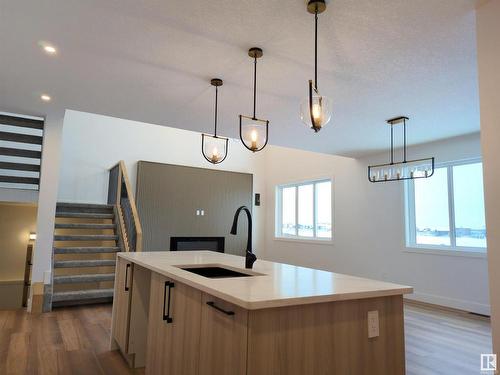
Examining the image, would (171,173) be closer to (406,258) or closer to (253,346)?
(406,258)

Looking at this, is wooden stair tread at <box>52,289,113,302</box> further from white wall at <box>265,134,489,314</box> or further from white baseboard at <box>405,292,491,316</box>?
white baseboard at <box>405,292,491,316</box>

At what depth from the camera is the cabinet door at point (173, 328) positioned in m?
1.76

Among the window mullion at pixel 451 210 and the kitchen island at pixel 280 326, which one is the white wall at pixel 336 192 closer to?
the window mullion at pixel 451 210

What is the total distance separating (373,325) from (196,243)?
21.2 ft

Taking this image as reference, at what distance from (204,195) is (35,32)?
223 inches

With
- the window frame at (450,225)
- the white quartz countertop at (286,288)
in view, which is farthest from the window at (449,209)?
the white quartz countertop at (286,288)

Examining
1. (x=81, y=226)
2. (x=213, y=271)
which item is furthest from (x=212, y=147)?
(x=81, y=226)

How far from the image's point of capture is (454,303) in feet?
15.8

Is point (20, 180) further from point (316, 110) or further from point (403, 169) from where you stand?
point (403, 169)

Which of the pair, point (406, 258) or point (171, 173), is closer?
point (406, 258)

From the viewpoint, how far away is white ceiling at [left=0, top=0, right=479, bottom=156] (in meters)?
2.14

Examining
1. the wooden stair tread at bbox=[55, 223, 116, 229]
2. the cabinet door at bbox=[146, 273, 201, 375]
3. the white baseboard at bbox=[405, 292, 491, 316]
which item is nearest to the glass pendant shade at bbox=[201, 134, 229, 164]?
the cabinet door at bbox=[146, 273, 201, 375]

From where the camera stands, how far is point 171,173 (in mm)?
7656

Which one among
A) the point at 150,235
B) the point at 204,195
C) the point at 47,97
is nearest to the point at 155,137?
the point at 204,195
